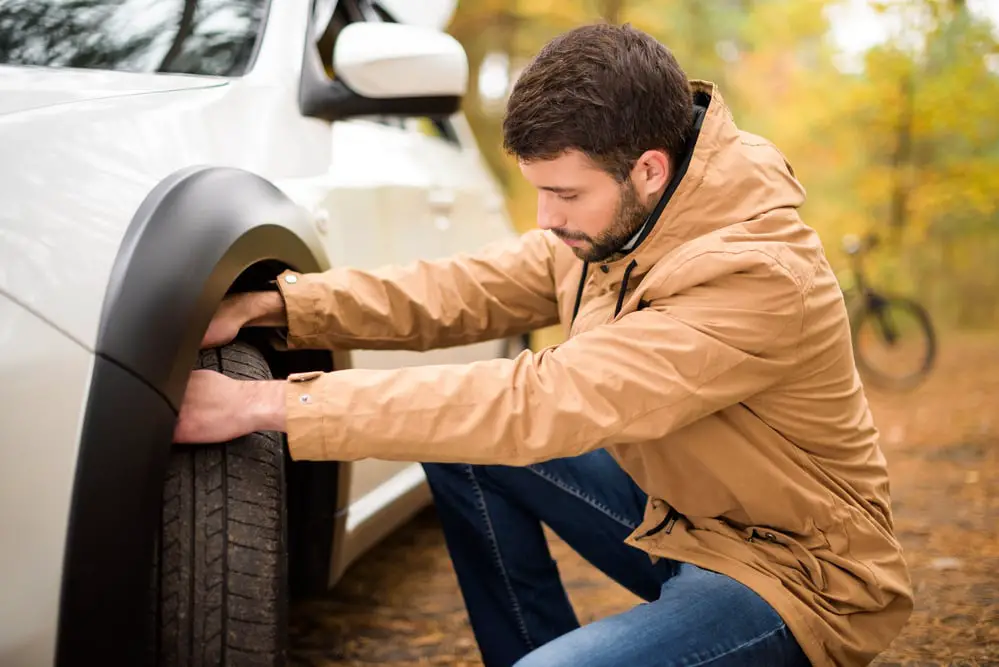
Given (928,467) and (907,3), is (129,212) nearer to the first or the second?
(928,467)

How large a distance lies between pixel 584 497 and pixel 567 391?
2.12 feet

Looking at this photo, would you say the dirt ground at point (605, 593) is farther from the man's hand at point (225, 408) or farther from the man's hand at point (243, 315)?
the man's hand at point (225, 408)

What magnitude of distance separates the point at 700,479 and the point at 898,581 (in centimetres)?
41

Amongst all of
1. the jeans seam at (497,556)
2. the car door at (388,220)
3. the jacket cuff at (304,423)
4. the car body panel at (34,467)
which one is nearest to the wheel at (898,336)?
the car door at (388,220)

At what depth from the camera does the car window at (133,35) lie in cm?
203

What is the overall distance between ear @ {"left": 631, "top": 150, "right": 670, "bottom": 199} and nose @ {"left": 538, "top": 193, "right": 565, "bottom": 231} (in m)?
0.15

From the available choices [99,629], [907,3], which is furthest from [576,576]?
[907,3]

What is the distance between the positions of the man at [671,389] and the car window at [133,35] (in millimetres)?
533

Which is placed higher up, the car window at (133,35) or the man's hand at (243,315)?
the car window at (133,35)

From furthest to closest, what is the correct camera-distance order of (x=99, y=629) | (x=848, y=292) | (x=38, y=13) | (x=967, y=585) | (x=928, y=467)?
1. (x=848, y=292)
2. (x=928, y=467)
3. (x=967, y=585)
4. (x=38, y=13)
5. (x=99, y=629)

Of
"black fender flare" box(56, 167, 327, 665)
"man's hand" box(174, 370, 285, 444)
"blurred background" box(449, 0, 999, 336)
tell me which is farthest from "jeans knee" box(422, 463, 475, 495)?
"blurred background" box(449, 0, 999, 336)

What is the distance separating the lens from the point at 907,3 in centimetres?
1059

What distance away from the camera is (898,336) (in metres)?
7.88

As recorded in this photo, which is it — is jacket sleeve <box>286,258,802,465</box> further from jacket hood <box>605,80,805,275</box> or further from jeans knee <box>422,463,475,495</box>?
jeans knee <box>422,463,475,495</box>
